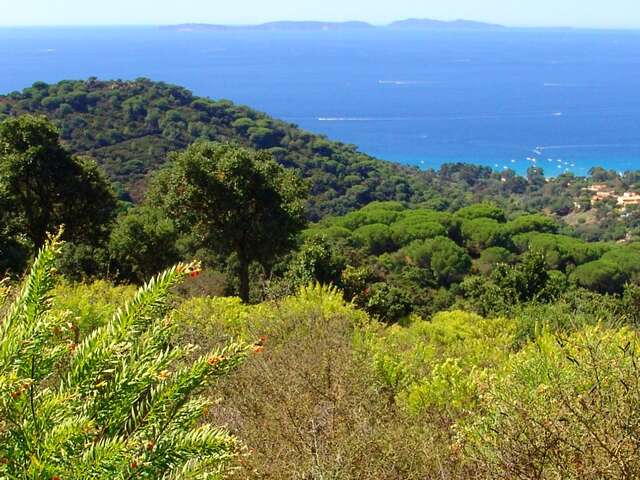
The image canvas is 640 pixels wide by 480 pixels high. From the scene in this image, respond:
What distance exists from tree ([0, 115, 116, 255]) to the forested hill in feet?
70.0

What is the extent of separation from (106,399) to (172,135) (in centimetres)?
4467

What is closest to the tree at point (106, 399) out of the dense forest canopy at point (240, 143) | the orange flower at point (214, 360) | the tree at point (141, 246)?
the orange flower at point (214, 360)

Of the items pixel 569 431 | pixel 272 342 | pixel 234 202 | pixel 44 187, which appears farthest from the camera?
pixel 44 187

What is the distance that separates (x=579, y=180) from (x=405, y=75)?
102994 mm

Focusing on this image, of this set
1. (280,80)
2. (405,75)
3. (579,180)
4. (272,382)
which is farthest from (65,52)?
(272,382)

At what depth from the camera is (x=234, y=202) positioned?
1277cm

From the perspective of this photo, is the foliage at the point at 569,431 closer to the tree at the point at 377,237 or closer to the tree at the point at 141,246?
the tree at the point at 141,246

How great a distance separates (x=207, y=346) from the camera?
7.22m

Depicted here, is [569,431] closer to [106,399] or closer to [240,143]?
[106,399]

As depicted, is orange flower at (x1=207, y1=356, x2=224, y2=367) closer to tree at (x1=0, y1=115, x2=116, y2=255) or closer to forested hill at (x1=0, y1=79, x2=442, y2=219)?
tree at (x1=0, y1=115, x2=116, y2=255)

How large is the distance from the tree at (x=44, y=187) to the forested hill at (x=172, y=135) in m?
21.3

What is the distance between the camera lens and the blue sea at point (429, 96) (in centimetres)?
8950

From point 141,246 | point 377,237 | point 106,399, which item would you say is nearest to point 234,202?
point 141,246

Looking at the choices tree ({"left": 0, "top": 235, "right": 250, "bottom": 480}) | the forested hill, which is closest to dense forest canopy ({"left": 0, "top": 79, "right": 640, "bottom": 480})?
tree ({"left": 0, "top": 235, "right": 250, "bottom": 480})
